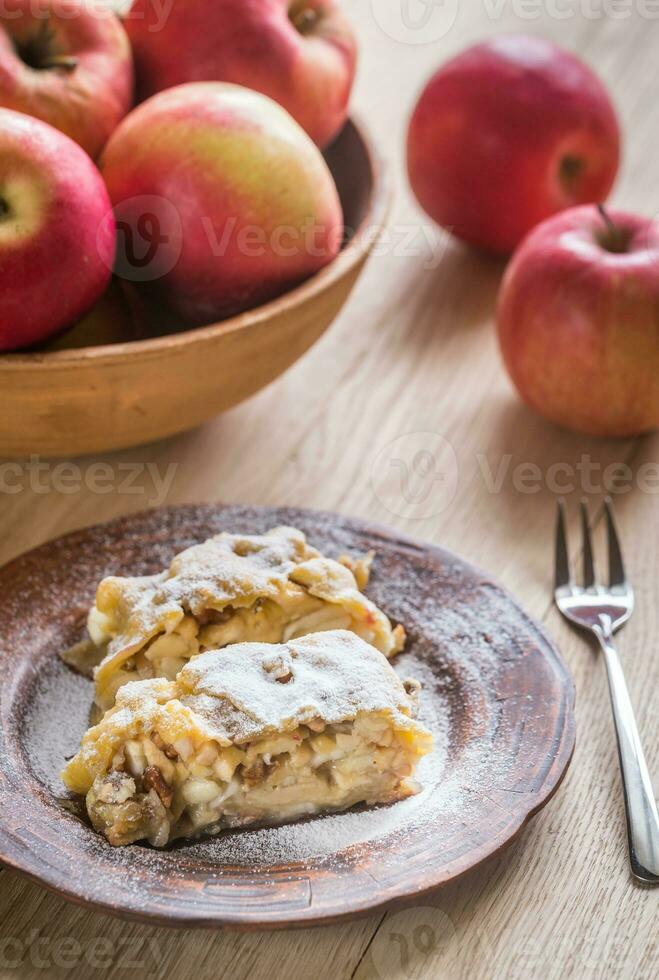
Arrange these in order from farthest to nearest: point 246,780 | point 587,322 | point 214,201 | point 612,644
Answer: point 587,322 → point 214,201 → point 612,644 → point 246,780

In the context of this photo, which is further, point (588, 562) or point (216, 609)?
point (588, 562)

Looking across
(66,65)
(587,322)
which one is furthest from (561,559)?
(66,65)

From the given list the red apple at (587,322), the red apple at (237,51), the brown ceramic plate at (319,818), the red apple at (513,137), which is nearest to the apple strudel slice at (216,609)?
the brown ceramic plate at (319,818)

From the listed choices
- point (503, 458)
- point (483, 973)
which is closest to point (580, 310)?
point (503, 458)

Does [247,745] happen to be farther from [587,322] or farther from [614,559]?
[587,322]

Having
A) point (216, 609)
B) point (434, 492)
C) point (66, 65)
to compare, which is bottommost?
point (434, 492)

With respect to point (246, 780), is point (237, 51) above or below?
above
